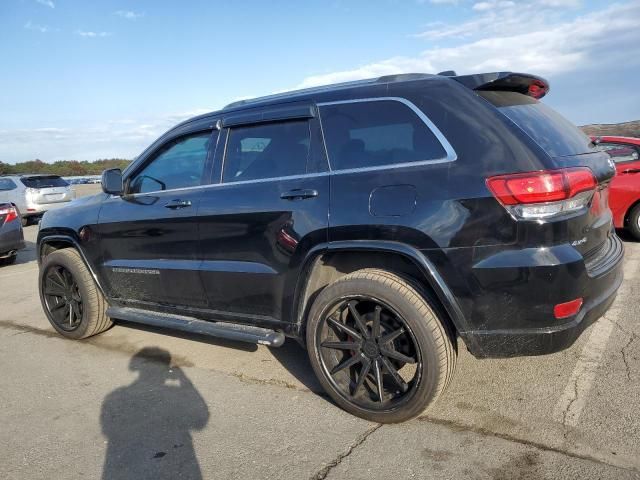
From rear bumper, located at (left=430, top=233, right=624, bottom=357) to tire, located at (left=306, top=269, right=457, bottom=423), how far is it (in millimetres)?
204

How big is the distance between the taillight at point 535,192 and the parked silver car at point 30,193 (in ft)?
49.6

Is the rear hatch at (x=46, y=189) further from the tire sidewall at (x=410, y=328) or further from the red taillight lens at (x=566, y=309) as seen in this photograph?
the red taillight lens at (x=566, y=309)

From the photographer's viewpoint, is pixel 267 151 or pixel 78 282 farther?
pixel 78 282

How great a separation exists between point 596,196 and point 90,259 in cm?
404

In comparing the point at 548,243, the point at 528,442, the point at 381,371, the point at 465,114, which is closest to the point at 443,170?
the point at 465,114

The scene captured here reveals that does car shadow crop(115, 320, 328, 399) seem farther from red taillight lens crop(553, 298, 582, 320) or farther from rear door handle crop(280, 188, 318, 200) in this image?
red taillight lens crop(553, 298, 582, 320)

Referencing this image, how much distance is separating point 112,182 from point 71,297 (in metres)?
1.35

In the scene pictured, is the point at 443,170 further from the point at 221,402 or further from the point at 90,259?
the point at 90,259

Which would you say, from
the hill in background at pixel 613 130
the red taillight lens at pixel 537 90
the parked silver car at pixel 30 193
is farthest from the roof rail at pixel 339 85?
the parked silver car at pixel 30 193

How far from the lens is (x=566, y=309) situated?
2.70m

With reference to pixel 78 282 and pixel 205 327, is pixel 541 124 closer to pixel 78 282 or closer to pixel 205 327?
pixel 205 327

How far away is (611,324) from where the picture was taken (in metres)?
4.35

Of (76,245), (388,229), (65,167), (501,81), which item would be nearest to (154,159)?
(76,245)

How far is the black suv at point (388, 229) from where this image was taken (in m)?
2.71
